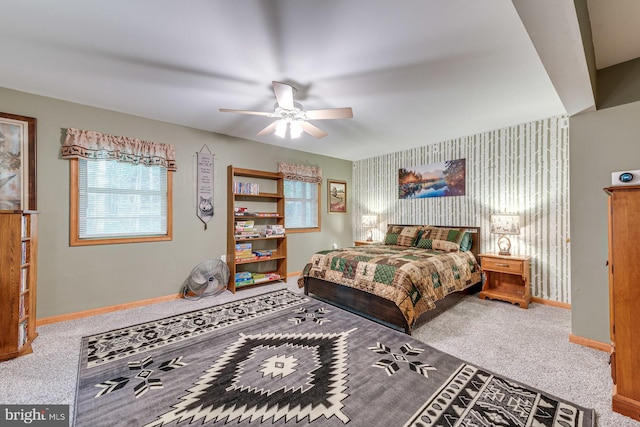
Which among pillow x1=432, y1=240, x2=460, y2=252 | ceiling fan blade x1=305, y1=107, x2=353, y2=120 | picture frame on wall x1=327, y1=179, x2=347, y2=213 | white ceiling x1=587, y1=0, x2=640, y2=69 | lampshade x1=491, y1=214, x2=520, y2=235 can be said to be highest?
white ceiling x1=587, y1=0, x2=640, y2=69

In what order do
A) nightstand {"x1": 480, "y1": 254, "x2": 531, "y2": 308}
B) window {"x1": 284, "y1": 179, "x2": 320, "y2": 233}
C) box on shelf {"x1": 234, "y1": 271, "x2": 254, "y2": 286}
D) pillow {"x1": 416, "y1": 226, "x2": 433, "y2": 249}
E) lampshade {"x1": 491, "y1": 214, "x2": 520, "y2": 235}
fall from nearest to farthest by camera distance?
nightstand {"x1": 480, "y1": 254, "x2": 531, "y2": 308}
lampshade {"x1": 491, "y1": 214, "x2": 520, "y2": 235}
box on shelf {"x1": 234, "y1": 271, "x2": 254, "y2": 286}
pillow {"x1": 416, "y1": 226, "x2": 433, "y2": 249}
window {"x1": 284, "y1": 179, "x2": 320, "y2": 233}

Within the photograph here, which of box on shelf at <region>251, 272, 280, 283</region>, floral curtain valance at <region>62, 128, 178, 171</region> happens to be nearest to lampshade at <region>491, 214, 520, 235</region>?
box on shelf at <region>251, 272, 280, 283</region>

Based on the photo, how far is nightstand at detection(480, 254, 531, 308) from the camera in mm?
3246

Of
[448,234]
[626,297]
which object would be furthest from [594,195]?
[448,234]

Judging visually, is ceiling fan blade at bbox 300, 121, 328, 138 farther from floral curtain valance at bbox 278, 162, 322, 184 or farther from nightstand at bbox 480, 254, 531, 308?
nightstand at bbox 480, 254, 531, 308

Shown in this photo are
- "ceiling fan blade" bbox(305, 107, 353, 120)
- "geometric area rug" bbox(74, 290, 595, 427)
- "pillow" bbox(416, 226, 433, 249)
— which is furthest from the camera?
"pillow" bbox(416, 226, 433, 249)

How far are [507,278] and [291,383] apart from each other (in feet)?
11.3

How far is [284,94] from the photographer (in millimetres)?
2260

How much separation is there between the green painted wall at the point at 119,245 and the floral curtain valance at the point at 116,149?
11 centimetres

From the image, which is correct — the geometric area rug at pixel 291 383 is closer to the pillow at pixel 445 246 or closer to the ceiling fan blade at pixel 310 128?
the pillow at pixel 445 246

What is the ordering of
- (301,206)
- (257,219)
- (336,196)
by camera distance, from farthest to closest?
(336,196) < (301,206) < (257,219)

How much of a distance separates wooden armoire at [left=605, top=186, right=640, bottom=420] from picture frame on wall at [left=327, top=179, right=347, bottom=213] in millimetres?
4371

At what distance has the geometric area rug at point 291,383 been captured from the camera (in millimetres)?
1488

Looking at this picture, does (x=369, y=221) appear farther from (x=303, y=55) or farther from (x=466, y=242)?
(x=303, y=55)
